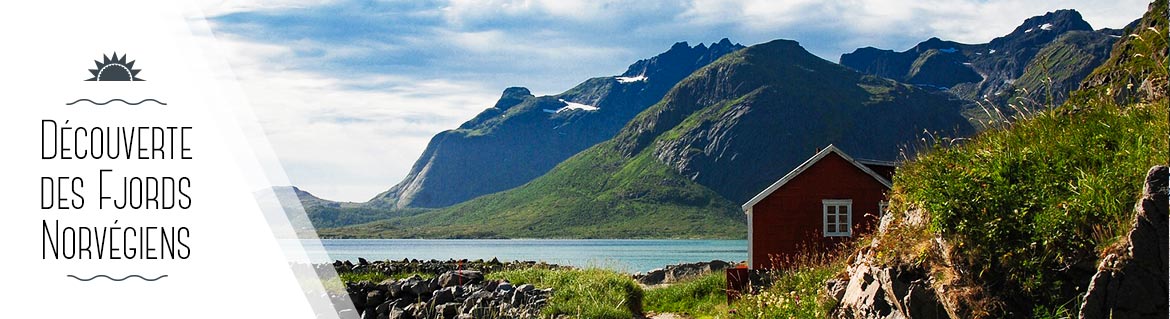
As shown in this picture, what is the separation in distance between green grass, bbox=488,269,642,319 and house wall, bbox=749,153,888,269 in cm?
702

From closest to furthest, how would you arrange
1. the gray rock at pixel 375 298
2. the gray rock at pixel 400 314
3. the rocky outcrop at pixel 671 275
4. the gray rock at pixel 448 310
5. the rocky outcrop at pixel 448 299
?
the rocky outcrop at pixel 448 299 → the gray rock at pixel 448 310 → the gray rock at pixel 400 314 → the gray rock at pixel 375 298 → the rocky outcrop at pixel 671 275

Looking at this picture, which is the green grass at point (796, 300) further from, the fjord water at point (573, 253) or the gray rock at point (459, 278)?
the fjord water at point (573, 253)

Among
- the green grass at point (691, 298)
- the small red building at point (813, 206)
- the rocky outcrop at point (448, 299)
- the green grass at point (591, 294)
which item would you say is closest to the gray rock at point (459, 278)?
the rocky outcrop at point (448, 299)

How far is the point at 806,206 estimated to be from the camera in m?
27.1

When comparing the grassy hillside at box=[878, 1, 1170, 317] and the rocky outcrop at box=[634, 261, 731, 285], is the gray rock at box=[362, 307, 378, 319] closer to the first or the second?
the grassy hillside at box=[878, 1, 1170, 317]

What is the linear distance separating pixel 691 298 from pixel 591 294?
5.51 meters

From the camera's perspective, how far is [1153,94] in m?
8.95

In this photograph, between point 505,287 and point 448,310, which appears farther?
point 505,287

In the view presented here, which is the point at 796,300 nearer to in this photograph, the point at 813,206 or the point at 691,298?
the point at 691,298

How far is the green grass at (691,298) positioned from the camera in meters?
21.3

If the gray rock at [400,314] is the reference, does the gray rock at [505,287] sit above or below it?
above

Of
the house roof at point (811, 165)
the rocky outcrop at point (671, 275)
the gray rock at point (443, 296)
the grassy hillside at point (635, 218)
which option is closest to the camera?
the gray rock at point (443, 296)

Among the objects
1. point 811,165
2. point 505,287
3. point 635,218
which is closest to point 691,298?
point 505,287

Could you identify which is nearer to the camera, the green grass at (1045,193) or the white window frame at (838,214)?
the green grass at (1045,193)
